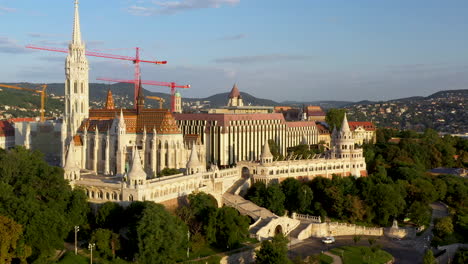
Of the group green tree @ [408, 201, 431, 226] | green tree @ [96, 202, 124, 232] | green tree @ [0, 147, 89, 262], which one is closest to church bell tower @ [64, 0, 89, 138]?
green tree @ [0, 147, 89, 262]

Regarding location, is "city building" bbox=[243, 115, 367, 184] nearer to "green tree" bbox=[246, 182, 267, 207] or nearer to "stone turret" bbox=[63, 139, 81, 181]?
"green tree" bbox=[246, 182, 267, 207]

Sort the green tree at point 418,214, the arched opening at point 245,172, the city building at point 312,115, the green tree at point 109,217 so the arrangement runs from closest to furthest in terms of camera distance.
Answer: the green tree at point 109,217
the green tree at point 418,214
the arched opening at point 245,172
the city building at point 312,115

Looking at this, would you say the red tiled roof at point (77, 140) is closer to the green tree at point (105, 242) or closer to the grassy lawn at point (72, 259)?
the green tree at point (105, 242)

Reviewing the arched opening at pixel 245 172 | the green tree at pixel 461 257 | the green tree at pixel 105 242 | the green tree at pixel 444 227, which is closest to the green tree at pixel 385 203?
the green tree at pixel 444 227

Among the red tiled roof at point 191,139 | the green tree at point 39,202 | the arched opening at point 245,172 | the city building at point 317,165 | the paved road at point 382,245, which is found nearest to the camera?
the green tree at point 39,202

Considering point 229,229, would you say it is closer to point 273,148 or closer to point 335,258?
point 335,258
